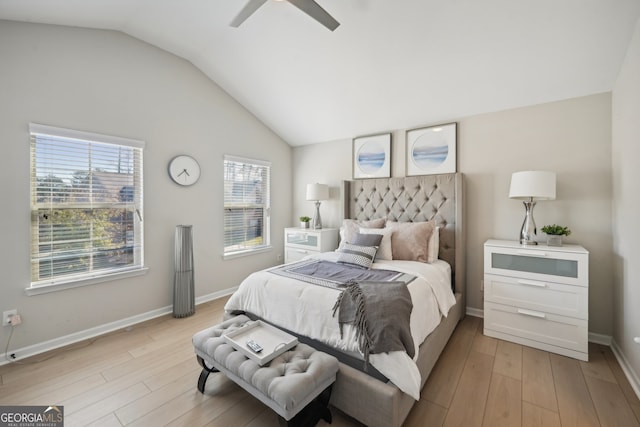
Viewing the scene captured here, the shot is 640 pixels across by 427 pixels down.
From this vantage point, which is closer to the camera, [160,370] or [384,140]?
[160,370]

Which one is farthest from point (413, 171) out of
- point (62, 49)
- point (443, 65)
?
point (62, 49)

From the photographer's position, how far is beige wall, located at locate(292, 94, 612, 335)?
245cm

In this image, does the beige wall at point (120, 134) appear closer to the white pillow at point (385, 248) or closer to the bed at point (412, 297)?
the bed at point (412, 297)

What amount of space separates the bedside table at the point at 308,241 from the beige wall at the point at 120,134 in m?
0.57

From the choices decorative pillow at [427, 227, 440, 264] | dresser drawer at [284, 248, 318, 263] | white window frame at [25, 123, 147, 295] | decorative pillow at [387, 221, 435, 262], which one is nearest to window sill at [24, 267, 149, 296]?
white window frame at [25, 123, 147, 295]

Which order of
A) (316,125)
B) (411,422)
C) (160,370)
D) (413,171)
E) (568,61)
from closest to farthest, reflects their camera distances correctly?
(411,422), (160,370), (568,61), (413,171), (316,125)

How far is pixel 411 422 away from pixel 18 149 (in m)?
3.58

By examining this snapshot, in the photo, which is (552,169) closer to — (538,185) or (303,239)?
(538,185)

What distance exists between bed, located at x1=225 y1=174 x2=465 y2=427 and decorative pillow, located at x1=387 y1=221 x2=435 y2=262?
0.58ft

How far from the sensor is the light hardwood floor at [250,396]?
160cm

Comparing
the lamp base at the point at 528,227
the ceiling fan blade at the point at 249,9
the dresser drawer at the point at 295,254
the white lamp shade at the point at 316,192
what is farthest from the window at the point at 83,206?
the lamp base at the point at 528,227

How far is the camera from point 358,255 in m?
2.63

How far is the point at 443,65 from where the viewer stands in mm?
2594

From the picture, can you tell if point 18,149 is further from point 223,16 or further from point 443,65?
point 443,65
